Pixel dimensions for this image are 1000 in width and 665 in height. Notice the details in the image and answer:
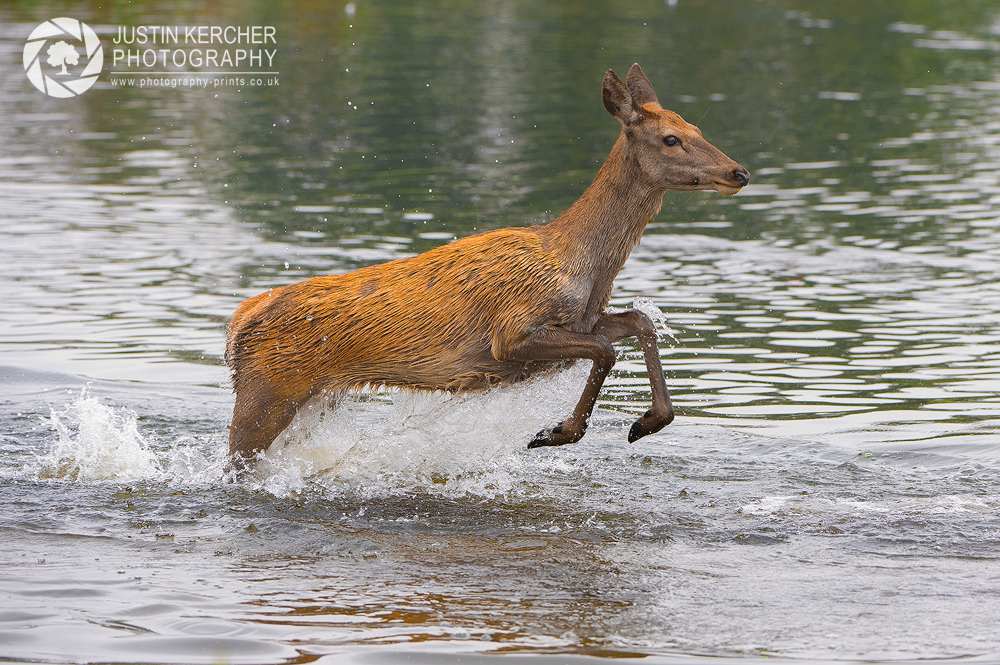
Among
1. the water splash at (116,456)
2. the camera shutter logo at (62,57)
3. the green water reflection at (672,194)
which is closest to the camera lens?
the water splash at (116,456)

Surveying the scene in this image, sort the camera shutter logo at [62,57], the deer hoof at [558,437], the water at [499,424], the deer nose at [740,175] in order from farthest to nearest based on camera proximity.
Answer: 1. the camera shutter logo at [62,57]
2. the deer hoof at [558,437]
3. the deer nose at [740,175]
4. the water at [499,424]

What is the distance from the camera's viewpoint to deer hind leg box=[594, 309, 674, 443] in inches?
302

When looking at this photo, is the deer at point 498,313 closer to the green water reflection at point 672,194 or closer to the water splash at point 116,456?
the water splash at point 116,456

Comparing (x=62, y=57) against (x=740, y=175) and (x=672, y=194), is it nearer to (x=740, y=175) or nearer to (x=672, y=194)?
(x=672, y=194)

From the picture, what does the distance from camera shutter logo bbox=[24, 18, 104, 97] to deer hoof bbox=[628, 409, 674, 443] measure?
22.1 meters

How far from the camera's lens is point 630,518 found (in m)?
7.53

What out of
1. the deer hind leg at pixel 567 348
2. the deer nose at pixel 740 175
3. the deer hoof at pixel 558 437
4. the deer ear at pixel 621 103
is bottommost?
the deer hoof at pixel 558 437

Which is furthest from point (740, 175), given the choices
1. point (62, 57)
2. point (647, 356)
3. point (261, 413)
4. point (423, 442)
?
point (62, 57)

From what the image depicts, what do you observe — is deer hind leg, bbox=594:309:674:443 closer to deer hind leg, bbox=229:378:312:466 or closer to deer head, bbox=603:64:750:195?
deer head, bbox=603:64:750:195

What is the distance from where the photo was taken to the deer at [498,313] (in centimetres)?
747

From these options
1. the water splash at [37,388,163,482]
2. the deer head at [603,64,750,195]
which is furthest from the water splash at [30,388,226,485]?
the deer head at [603,64,750,195]

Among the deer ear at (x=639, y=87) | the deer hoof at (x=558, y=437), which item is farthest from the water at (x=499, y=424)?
the deer ear at (x=639, y=87)

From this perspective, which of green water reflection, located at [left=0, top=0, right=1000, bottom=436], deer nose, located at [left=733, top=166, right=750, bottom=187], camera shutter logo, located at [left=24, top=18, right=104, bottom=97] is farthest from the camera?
camera shutter logo, located at [left=24, top=18, right=104, bottom=97]

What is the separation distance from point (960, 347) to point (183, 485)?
6.63 m
